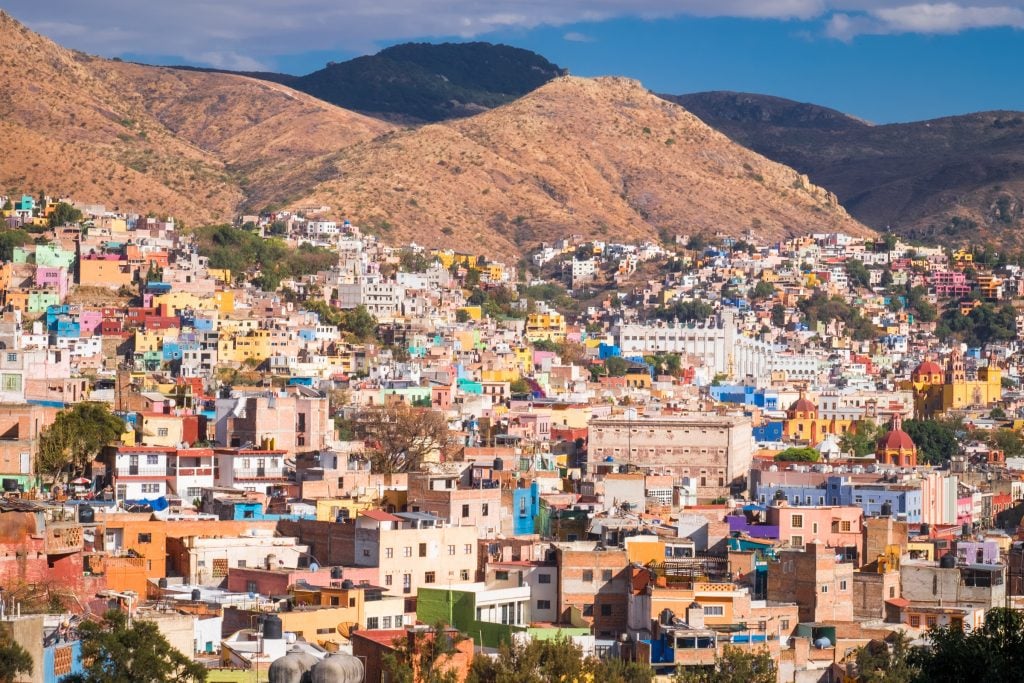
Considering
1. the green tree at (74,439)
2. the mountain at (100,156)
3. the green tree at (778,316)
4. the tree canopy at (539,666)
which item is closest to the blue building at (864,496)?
the green tree at (74,439)

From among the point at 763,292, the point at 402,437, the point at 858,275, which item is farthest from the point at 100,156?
the point at 402,437

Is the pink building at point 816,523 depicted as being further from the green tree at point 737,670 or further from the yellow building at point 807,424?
the yellow building at point 807,424

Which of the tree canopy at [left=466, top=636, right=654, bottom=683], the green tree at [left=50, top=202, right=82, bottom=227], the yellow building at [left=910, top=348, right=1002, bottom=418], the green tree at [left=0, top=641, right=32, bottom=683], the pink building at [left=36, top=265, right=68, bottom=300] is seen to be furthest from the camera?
the yellow building at [left=910, top=348, right=1002, bottom=418]

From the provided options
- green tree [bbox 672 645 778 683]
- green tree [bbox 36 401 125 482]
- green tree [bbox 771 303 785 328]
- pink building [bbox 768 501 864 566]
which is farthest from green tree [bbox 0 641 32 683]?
green tree [bbox 771 303 785 328]

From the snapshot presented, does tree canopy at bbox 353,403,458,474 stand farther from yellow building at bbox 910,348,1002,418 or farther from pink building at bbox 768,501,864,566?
yellow building at bbox 910,348,1002,418

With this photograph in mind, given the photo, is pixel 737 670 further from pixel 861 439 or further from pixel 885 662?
pixel 861 439

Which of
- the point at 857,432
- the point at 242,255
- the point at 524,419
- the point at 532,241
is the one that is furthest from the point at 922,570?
the point at 532,241
